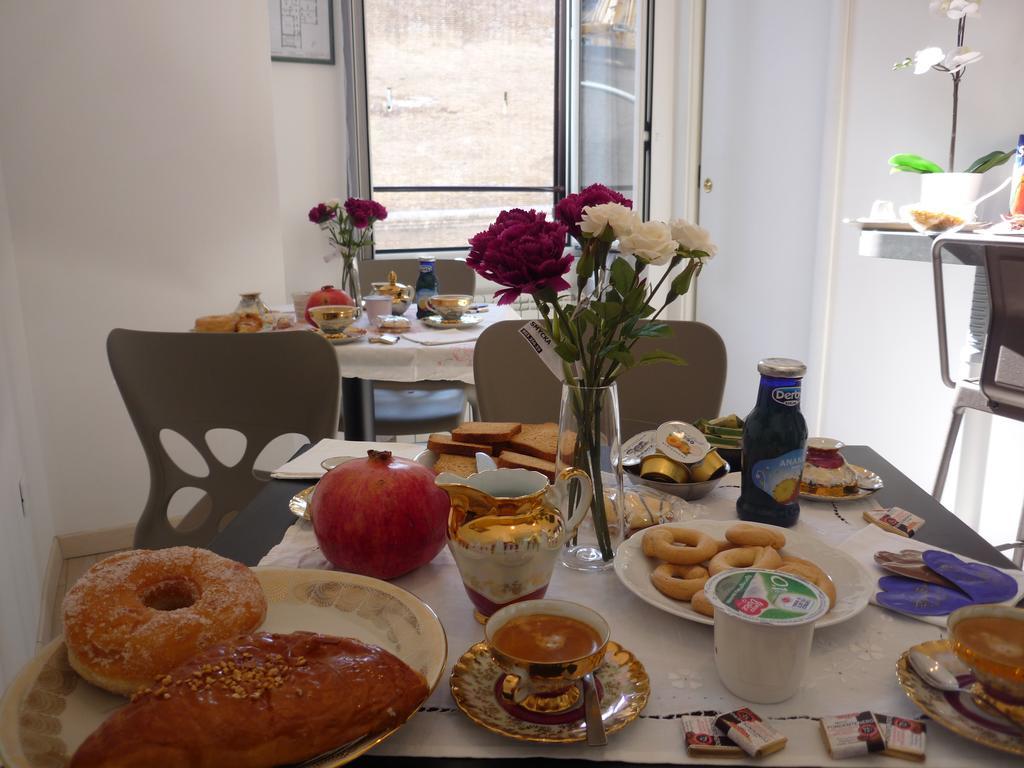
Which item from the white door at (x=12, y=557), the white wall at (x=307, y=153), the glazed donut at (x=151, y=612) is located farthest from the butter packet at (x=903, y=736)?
the white wall at (x=307, y=153)

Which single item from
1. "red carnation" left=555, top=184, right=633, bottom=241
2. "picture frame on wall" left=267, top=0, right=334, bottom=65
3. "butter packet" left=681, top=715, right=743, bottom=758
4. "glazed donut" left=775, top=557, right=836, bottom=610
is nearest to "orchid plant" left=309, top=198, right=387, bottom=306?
"picture frame on wall" left=267, top=0, right=334, bottom=65

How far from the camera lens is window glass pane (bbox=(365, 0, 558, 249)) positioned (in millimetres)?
4195

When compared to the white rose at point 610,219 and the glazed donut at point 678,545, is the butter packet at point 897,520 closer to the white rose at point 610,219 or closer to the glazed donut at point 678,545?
the glazed donut at point 678,545

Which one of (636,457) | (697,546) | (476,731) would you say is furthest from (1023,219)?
(476,731)

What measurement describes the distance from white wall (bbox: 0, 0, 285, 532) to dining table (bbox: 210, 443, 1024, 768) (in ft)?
6.57

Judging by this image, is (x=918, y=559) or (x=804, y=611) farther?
(x=918, y=559)

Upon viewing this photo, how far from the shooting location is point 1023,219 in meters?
1.91

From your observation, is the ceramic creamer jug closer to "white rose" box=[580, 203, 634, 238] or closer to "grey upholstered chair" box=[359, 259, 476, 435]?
"white rose" box=[580, 203, 634, 238]

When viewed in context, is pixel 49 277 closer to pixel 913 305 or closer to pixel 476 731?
pixel 476 731

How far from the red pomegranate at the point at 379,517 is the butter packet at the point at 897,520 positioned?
502mm

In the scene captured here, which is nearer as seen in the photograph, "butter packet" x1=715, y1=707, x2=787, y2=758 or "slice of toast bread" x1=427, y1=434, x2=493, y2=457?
"butter packet" x1=715, y1=707, x2=787, y2=758

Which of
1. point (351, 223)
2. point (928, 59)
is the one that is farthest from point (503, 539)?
point (351, 223)

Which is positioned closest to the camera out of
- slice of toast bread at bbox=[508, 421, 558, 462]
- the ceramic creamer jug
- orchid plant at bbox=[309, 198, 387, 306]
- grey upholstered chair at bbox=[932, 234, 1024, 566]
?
the ceramic creamer jug

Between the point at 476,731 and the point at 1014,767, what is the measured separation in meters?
0.36
